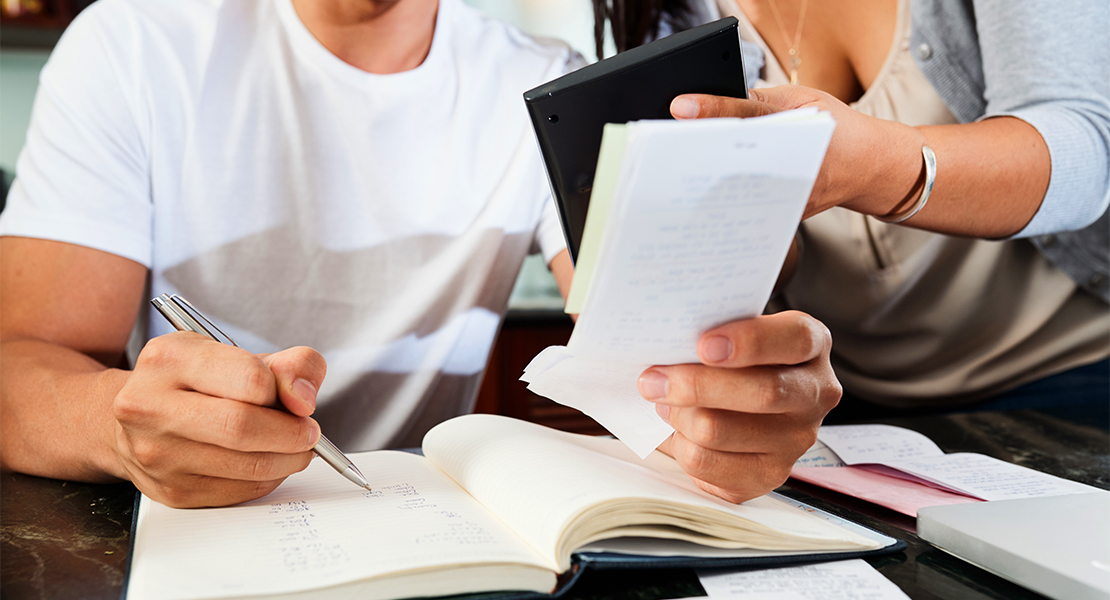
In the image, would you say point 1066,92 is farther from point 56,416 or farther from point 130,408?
point 56,416

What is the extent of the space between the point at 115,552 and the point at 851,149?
603 millimetres

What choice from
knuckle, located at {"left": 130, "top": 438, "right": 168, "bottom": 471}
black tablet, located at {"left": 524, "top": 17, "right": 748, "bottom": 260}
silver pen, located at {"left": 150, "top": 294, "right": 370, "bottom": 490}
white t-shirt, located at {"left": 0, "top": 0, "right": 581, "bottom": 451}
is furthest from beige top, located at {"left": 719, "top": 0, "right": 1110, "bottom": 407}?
knuckle, located at {"left": 130, "top": 438, "right": 168, "bottom": 471}

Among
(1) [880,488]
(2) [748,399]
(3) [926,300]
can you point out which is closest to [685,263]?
(2) [748,399]

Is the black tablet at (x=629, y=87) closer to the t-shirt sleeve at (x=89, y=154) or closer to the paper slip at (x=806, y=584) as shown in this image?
the paper slip at (x=806, y=584)

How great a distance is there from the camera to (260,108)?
0.91 m

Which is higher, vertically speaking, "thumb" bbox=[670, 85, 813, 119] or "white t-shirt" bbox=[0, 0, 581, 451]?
"thumb" bbox=[670, 85, 813, 119]

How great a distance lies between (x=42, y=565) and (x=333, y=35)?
2.41ft

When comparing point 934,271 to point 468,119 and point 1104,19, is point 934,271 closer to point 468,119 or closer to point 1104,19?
point 1104,19

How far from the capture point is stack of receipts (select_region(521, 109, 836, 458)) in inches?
13.3

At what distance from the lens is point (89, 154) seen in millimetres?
797

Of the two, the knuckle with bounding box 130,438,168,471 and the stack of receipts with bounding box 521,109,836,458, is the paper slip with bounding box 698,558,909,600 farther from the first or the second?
the knuckle with bounding box 130,438,168,471

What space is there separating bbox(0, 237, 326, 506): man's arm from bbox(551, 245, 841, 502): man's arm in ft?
0.80

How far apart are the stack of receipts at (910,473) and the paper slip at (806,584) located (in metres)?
0.15

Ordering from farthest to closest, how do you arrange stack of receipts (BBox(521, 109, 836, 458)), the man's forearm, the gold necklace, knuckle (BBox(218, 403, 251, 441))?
the gold necklace
the man's forearm
knuckle (BBox(218, 403, 251, 441))
stack of receipts (BBox(521, 109, 836, 458))
